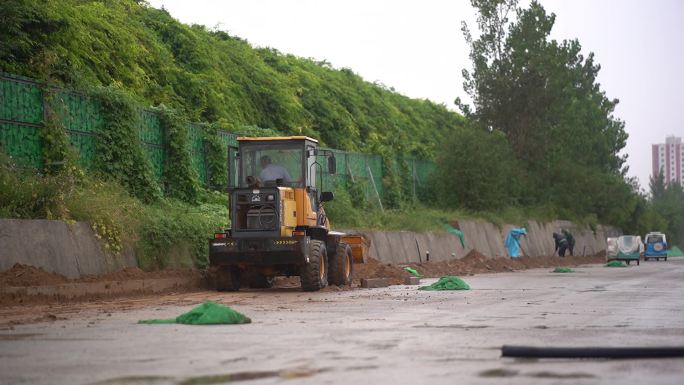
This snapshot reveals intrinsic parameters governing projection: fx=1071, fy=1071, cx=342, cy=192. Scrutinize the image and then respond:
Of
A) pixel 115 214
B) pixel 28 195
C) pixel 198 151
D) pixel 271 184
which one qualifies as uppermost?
pixel 198 151

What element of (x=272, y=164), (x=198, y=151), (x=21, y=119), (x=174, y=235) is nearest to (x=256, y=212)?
(x=272, y=164)

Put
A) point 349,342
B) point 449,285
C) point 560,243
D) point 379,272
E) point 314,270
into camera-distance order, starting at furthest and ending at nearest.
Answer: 1. point 560,243
2. point 379,272
3. point 449,285
4. point 314,270
5. point 349,342

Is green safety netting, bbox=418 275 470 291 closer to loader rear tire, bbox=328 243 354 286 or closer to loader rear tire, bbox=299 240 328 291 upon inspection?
loader rear tire, bbox=328 243 354 286

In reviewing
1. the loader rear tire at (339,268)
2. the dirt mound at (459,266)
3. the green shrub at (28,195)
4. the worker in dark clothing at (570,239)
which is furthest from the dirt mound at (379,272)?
the worker in dark clothing at (570,239)

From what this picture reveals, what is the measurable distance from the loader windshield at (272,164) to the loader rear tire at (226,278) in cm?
200

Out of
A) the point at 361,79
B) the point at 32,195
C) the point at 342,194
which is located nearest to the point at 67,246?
the point at 32,195

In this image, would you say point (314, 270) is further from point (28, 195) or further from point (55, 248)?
point (28, 195)

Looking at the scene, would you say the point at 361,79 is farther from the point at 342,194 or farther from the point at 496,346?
the point at 496,346

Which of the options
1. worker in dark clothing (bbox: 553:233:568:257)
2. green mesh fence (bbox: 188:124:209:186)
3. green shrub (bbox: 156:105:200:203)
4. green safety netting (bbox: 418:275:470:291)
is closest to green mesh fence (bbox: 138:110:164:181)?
green shrub (bbox: 156:105:200:203)

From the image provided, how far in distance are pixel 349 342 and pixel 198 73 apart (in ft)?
102

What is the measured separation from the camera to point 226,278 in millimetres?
24922

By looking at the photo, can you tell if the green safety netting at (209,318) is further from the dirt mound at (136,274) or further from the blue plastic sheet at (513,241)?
the blue plastic sheet at (513,241)

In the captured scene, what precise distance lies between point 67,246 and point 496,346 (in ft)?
40.6

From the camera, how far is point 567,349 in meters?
9.70
